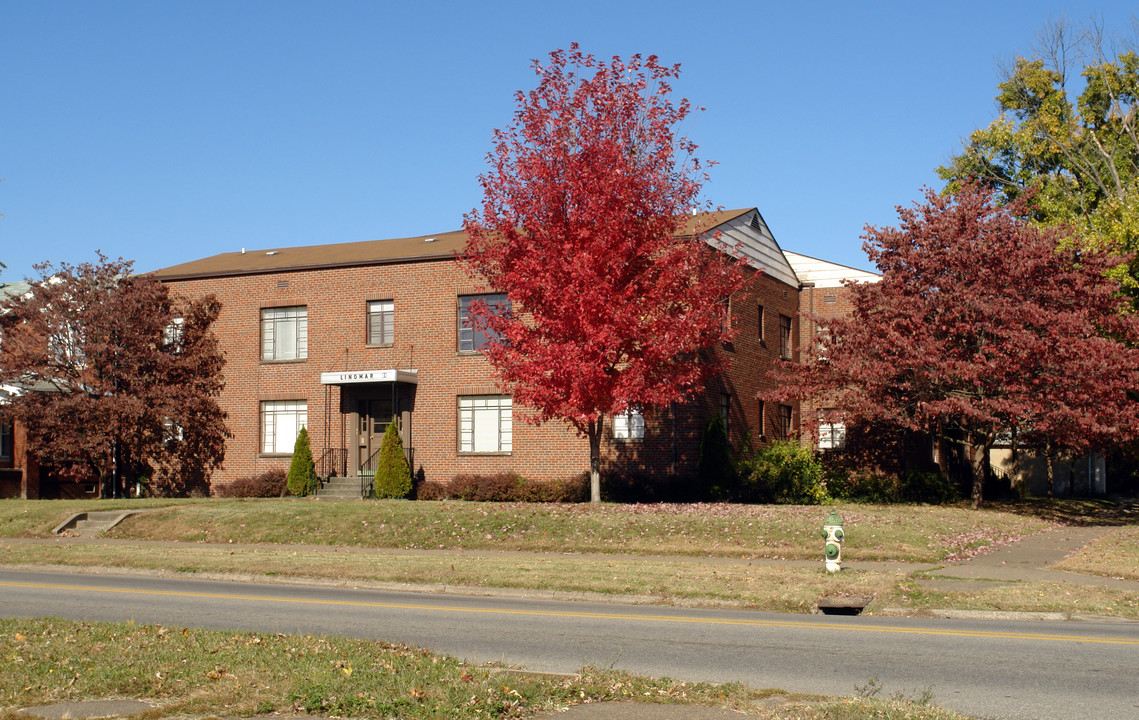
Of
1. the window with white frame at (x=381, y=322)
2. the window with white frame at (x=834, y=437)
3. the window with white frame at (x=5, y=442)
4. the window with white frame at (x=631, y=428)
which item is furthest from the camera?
the window with white frame at (x=5, y=442)

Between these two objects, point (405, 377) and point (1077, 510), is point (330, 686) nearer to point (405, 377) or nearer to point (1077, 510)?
point (405, 377)

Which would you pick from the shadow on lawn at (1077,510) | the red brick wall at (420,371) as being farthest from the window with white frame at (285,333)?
the shadow on lawn at (1077,510)

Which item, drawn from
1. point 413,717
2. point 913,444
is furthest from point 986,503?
point 413,717

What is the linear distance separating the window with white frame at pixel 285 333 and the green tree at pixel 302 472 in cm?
315

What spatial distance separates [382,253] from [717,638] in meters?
25.2

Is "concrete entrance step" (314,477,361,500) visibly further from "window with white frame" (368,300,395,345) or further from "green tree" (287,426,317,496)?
"window with white frame" (368,300,395,345)

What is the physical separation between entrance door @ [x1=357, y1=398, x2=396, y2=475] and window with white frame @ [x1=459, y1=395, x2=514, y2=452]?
2520mm

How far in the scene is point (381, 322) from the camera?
32.7 meters

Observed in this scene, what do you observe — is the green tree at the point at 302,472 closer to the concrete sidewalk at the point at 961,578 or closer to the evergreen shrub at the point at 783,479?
the evergreen shrub at the point at 783,479

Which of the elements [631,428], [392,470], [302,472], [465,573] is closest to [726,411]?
[631,428]

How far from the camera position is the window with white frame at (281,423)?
3322cm

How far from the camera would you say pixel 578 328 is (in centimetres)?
2311

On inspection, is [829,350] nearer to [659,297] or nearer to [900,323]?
[900,323]

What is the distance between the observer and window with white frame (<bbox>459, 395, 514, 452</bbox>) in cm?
3111
